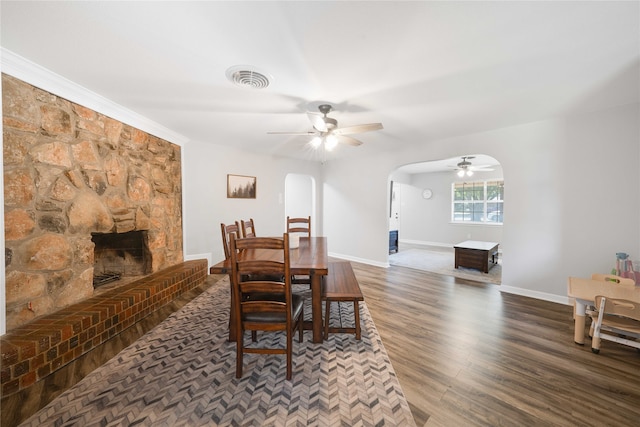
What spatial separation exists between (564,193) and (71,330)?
5.33 metres

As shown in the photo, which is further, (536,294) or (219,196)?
(219,196)

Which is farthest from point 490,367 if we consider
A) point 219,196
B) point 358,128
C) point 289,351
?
point 219,196

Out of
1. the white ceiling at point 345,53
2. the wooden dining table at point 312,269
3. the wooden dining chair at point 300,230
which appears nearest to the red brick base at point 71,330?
the wooden dining table at point 312,269

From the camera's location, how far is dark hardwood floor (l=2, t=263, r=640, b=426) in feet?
4.75

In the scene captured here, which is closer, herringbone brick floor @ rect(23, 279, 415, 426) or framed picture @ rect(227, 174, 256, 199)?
herringbone brick floor @ rect(23, 279, 415, 426)

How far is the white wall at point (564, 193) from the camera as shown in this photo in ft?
8.70

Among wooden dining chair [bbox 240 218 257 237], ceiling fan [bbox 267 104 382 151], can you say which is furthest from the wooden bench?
ceiling fan [bbox 267 104 382 151]

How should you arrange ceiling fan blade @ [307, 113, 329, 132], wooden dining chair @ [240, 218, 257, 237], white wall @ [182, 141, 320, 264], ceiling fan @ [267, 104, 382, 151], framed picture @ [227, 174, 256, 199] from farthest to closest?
framed picture @ [227, 174, 256, 199]
white wall @ [182, 141, 320, 264]
wooden dining chair @ [240, 218, 257, 237]
ceiling fan @ [267, 104, 382, 151]
ceiling fan blade @ [307, 113, 329, 132]

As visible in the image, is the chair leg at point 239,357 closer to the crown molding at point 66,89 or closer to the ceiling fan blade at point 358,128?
the ceiling fan blade at point 358,128

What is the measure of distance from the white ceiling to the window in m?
4.28

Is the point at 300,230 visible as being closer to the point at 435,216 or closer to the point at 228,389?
the point at 228,389

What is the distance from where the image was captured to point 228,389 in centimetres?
163

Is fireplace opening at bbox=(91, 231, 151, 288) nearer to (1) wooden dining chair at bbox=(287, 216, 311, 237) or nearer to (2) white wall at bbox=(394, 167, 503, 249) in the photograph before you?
(1) wooden dining chair at bbox=(287, 216, 311, 237)

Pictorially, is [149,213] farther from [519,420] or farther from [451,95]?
[519,420]
